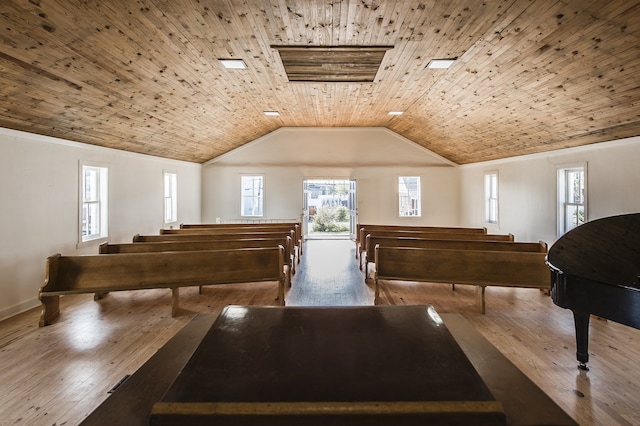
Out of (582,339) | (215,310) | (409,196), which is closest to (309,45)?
(215,310)

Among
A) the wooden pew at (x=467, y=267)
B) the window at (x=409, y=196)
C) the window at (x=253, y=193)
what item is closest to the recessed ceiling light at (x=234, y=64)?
the wooden pew at (x=467, y=267)

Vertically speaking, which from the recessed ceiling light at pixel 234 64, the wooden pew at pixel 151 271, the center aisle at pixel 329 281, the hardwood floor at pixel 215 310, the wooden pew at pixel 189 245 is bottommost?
the hardwood floor at pixel 215 310

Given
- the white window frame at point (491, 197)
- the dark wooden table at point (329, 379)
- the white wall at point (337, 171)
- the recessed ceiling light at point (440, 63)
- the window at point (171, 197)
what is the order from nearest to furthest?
the dark wooden table at point (329, 379), the recessed ceiling light at point (440, 63), the white window frame at point (491, 197), the window at point (171, 197), the white wall at point (337, 171)

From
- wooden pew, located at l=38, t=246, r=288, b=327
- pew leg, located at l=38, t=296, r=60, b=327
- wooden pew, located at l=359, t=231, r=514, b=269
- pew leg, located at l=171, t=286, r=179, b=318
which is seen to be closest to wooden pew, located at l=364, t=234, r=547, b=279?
wooden pew, located at l=359, t=231, r=514, b=269

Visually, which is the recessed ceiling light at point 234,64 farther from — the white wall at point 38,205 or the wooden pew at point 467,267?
the wooden pew at point 467,267

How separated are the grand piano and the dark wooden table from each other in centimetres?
139

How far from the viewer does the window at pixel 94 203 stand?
4812mm

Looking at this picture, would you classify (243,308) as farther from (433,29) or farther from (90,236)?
(90,236)

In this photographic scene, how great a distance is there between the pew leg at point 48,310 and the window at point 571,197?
6.80 meters

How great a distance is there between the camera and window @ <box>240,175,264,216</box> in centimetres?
863

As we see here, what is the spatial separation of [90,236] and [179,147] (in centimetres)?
247

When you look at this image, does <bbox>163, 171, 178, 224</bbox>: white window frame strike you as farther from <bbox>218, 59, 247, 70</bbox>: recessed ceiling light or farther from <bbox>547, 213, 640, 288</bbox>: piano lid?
<bbox>547, 213, 640, 288</bbox>: piano lid

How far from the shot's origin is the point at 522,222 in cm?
610

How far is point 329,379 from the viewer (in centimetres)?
74
